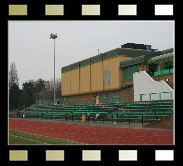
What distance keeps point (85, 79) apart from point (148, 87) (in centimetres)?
2089

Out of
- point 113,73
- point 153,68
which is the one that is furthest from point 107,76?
point 153,68

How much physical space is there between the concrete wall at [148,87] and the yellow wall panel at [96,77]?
40.5 ft

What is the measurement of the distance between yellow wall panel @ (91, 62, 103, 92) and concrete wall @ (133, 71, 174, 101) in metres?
12.4

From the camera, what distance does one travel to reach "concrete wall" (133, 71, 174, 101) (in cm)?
2980

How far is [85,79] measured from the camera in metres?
52.2

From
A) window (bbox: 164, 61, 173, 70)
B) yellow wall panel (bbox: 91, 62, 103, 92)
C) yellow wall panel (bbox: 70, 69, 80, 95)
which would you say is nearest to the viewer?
window (bbox: 164, 61, 173, 70)

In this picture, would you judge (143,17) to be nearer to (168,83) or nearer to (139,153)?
(139,153)

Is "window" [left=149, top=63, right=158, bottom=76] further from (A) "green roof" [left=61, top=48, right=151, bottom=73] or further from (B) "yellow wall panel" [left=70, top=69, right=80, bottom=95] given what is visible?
(B) "yellow wall panel" [left=70, top=69, right=80, bottom=95]

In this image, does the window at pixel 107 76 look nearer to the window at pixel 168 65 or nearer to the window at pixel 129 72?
the window at pixel 129 72

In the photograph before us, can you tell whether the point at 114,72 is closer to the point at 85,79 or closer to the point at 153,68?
the point at 153,68

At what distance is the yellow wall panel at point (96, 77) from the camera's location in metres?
47.2

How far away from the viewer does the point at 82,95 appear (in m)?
53.8

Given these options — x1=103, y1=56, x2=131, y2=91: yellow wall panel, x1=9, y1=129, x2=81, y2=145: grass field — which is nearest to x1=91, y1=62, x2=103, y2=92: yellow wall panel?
x1=103, y1=56, x2=131, y2=91: yellow wall panel

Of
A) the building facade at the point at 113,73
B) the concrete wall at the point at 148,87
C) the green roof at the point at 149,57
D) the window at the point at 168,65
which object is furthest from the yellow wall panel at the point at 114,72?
the window at the point at 168,65
